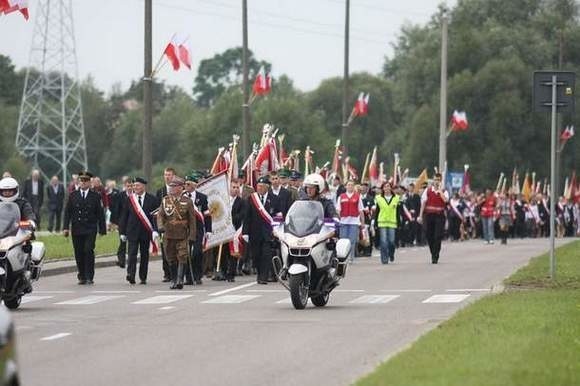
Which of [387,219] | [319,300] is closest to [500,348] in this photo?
[319,300]

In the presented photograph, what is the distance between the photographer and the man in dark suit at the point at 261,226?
30.4 m

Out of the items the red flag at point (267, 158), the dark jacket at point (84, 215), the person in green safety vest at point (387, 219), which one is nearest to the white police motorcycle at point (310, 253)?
the dark jacket at point (84, 215)

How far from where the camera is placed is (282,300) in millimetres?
25016

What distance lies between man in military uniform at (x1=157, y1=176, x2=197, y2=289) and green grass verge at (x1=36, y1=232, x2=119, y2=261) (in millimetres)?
8061

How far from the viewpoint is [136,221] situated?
1187 inches

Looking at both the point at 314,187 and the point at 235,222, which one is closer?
the point at 314,187

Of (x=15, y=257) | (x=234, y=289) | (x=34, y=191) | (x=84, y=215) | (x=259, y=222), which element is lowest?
(x=234, y=289)

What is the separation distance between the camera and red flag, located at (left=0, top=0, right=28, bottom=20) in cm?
3388

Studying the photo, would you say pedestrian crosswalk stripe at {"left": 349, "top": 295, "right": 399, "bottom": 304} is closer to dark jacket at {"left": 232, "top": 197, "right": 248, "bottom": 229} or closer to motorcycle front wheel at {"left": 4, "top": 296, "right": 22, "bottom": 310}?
motorcycle front wheel at {"left": 4, "top": 296, "right": 22, "bottom": 310}

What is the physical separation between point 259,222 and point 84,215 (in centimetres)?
308

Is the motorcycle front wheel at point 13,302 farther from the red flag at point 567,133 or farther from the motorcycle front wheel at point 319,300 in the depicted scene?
the red flag at point 567,133

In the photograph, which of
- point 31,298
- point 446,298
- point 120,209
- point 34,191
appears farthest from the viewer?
point 34,191

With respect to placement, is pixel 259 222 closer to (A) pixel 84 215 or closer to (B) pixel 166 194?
(B) pixel 166 194

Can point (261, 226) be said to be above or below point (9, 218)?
below
